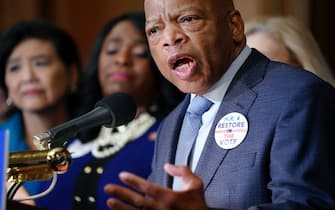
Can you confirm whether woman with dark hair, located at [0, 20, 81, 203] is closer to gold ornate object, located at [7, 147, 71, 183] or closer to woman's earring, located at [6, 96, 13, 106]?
woman's earring, located at [6, 96, 13, 106]

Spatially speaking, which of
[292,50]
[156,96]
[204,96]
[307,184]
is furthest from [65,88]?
[307,184]

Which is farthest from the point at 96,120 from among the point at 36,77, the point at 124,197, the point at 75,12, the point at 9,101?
the point at 75,12

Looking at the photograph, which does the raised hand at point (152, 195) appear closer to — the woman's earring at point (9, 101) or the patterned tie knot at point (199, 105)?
the patterned tie knot at point (199, 105)

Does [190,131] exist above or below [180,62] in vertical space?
below

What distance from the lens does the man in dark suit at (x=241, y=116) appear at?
3.52 feet

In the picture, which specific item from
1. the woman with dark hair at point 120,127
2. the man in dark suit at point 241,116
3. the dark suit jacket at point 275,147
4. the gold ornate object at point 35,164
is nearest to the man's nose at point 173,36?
the man in dark suit at point 241,116

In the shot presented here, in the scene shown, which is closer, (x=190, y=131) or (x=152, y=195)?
(x=152, y=195)

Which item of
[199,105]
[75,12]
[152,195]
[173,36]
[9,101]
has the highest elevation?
[75,12]

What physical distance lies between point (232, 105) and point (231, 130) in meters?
0.05

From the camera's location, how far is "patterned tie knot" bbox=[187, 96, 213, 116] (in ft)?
4.21

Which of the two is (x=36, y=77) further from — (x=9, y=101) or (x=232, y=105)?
(x=232, y=105)

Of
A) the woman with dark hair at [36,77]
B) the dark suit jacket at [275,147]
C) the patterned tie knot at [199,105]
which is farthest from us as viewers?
the woman with dark hair at [36,77]

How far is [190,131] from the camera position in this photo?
1.32 meters

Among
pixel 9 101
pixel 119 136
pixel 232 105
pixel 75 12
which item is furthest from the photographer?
pixel 75 12
